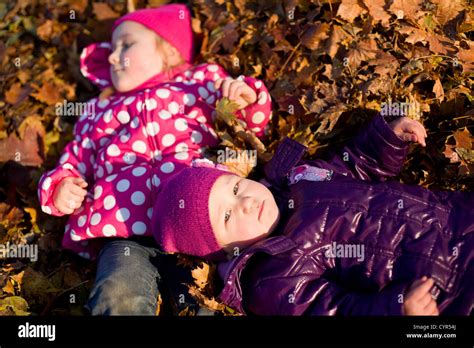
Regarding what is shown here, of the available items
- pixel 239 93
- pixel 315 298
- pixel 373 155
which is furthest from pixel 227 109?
pixel 315 298

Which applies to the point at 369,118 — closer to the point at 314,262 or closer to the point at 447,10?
the point at 447,10

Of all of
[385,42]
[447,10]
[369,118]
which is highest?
[447,10]

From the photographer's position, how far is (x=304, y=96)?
384 centimetres

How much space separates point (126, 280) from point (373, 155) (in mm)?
1766

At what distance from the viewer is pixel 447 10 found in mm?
3691

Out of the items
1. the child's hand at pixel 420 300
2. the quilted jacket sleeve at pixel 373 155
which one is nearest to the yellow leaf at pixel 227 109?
the quilted jacket sleeve at pixel 373 155

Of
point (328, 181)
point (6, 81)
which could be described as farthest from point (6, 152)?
point (328, 181)

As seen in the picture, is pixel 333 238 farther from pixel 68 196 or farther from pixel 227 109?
pixel 68 196

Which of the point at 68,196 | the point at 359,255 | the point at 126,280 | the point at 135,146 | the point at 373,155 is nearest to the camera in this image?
the point at 359,255

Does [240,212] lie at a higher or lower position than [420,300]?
higher

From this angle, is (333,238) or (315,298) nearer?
(315,298)

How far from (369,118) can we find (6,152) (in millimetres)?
2932

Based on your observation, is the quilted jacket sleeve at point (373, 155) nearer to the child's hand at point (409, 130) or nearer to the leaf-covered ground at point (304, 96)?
the child's hand at point (409, 130)

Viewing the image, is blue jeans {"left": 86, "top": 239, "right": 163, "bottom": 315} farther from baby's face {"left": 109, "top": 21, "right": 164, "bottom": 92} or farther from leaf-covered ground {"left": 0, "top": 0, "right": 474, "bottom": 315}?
baby's face {"left": 109, "top": 21, "right": 164, "bottom": 92}
